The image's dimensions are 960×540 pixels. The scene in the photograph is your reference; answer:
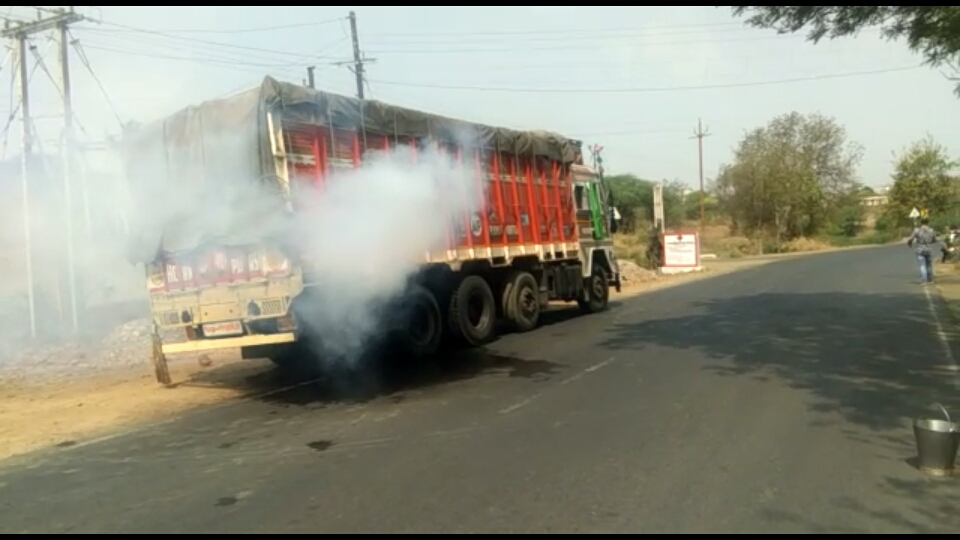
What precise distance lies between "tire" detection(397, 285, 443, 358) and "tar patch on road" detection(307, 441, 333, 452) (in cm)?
394

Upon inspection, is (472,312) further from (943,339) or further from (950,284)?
(950,284)

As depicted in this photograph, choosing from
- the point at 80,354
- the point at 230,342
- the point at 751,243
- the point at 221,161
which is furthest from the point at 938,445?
the point at 751,243

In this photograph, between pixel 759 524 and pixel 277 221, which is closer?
pixel 759 524

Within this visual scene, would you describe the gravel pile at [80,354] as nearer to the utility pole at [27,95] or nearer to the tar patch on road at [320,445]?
the utility pole at [27,95]

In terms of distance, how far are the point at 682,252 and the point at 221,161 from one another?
93.9 ft

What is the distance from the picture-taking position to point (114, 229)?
1072cm

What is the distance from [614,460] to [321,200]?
187 inches

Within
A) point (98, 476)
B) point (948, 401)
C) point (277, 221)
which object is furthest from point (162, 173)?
point (948, 401)

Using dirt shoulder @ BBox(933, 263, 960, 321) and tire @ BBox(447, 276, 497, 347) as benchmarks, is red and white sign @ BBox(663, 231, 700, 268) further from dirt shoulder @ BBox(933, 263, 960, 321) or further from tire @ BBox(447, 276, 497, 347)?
tire @ BBox(447, 276, 497, 347)

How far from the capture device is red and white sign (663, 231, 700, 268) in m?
35.5

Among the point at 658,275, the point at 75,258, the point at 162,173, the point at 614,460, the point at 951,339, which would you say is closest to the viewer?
the point at 614,460

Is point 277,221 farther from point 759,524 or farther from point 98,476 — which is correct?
point 759,524

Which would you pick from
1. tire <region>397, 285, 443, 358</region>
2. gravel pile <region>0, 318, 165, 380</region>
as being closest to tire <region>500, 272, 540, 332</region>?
tire <region>397, 285, 443, 358</region>

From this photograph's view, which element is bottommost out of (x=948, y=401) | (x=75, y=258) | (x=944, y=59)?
(x=948, y=401)
